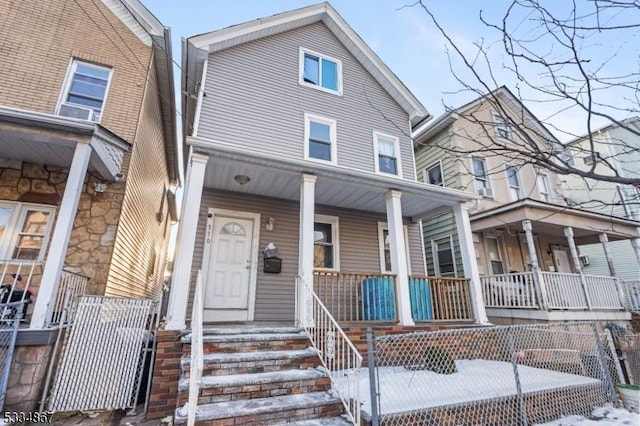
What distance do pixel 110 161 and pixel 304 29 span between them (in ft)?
20.5

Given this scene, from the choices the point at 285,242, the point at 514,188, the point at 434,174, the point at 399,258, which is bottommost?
the point at 399,258

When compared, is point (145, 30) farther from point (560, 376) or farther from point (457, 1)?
point (560, 376)

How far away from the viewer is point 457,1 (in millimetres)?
2711

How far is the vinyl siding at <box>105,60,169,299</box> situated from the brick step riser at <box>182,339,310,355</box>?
2.54 m

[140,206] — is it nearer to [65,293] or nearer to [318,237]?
A: [65,293]

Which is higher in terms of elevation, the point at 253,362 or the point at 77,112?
the point at 77,112

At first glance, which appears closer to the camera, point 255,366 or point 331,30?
point 255,366

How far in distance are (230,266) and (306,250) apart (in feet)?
6.40

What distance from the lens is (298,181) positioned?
6094 millimetres

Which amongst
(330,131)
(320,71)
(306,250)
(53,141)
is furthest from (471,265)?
(53,141)

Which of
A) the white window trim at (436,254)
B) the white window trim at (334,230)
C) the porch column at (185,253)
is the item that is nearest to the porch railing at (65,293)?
the porch column at (185,253)

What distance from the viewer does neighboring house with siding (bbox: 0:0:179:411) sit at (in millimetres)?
4211

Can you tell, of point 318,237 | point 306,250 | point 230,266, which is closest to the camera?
point 306,250

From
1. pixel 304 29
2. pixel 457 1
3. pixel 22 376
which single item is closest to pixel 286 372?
pixel 22 376
